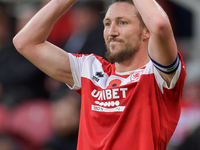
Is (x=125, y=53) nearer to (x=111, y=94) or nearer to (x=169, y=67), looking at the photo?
(x=111, y=94)

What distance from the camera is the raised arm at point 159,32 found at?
88.7 inches

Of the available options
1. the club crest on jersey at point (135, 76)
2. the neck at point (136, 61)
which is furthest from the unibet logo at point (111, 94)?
the neck at point (136, 61)

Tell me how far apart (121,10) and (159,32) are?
2.11 ft

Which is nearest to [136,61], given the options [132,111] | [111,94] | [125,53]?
[125,53]

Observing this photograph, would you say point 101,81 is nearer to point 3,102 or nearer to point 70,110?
point 70,110

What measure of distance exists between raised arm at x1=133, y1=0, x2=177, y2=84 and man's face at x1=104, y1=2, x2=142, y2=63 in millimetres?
399

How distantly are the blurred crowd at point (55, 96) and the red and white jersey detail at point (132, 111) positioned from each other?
1.94 meters

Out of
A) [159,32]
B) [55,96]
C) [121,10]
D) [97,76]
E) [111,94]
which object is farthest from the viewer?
[55,96]

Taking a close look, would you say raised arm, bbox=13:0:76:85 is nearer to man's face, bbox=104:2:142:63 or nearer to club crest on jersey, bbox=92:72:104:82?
club crest on jersey, bbox=92:72:104:82

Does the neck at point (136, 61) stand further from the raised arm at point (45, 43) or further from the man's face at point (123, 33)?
the raised arm at point (45, 43)

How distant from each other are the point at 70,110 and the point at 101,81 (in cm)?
203

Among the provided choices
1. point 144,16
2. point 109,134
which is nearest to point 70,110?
point 109,134

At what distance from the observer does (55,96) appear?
525 cm

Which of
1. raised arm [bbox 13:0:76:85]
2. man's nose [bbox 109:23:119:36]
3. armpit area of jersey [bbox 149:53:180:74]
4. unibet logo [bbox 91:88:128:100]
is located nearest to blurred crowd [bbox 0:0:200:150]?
raised arm [bbox 13:0:76:85]
